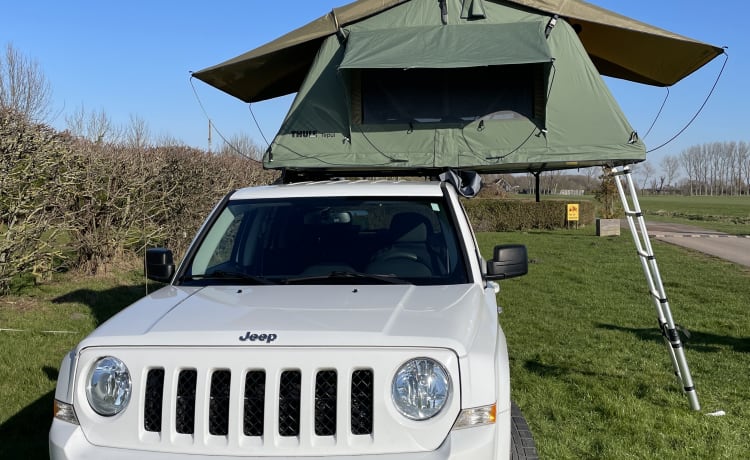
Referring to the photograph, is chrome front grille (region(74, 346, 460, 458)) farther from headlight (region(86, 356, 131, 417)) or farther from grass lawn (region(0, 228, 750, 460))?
grass lawn (region(0, 228, 750, 460))

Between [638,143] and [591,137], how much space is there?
1.35 feet

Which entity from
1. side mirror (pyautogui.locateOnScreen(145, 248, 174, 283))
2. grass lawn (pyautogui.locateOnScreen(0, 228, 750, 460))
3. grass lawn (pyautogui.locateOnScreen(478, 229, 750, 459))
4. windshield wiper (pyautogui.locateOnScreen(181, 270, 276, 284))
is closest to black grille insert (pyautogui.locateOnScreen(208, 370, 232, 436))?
windshield wiper (pyautogui.locateOnScreen(181, 270, 276, 284))

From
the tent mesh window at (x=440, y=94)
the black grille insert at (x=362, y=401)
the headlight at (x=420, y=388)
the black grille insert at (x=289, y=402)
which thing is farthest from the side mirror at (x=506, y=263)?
the tent mesh window at (x=440, y=94)

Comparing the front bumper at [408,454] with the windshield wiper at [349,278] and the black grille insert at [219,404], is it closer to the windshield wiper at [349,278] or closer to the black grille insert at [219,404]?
the black grille insert at [219,404]

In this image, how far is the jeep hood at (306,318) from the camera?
252 centimetres

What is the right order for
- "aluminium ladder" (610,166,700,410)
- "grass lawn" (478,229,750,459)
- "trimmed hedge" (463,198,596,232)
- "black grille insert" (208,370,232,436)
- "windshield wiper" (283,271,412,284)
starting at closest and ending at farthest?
"black grille insert" (208,370,232,436) < "windshield wiper" (283,271,412,284) < "grass lawn" (478,229,750,459) < "aluminium ladder" (610,166,700,410) < "trimmed hedge" (463,198,596,232)

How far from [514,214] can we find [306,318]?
91.4ft

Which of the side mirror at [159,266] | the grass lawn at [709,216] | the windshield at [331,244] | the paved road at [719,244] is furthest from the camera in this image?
the grass lawn at [709,216]

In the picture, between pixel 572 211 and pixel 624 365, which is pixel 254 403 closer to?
pixel 624 365

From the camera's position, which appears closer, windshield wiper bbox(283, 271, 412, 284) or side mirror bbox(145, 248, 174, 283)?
windshield wiper bbox(283, 271, 412, 284)

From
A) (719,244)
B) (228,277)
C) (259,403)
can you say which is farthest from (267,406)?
(719,244)

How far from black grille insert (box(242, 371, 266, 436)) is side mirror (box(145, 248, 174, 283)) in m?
1.67

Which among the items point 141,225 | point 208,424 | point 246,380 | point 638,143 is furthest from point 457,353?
point 141,225

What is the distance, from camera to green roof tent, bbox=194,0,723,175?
5.70 m
